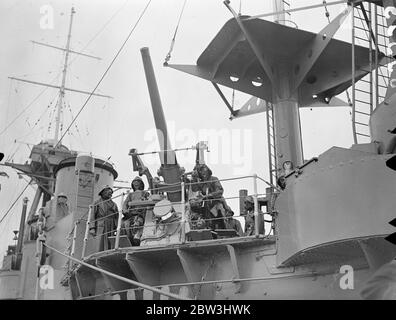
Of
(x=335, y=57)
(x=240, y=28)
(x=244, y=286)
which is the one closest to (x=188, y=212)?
(x=244, y=286)

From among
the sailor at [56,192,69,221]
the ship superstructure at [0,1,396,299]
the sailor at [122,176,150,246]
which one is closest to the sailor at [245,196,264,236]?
the ship superstructure at [0,1,396,299]

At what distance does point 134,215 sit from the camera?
8.20 metres

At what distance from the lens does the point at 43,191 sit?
18.8 m

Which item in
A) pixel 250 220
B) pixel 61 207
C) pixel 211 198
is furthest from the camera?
pixel 61 207

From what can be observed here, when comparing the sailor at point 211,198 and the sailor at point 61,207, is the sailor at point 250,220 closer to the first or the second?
the sailor at point 211,198

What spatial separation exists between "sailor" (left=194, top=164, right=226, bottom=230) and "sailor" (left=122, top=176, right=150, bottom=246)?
0.90m

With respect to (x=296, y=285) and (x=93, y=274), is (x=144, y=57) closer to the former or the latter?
(x=93, y=274)

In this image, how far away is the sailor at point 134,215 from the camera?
798cm

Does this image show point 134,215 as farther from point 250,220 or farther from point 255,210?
point 255,210

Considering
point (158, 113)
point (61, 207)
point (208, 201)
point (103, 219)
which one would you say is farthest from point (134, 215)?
point (61, 207)

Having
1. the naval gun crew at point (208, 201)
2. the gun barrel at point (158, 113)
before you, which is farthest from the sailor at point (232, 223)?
the gun barrel at point (158, 113)

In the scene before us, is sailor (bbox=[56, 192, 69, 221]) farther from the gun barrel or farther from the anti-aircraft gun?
the gun barrel

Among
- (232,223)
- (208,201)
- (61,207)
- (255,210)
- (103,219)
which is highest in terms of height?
(61,207)

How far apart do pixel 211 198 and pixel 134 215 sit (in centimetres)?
119
